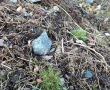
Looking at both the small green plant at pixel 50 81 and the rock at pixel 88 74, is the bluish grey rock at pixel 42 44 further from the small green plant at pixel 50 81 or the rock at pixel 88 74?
the rock at pixel 88 74

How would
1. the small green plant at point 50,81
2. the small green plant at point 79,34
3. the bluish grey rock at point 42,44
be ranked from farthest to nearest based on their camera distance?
the small green plant at point 79,34
the bluish grey rock at point 42,44
the small green plant at point 50,81

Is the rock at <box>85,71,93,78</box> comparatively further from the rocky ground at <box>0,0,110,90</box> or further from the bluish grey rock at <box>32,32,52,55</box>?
the bluish grey rock at <box>32,32,52,55</box>

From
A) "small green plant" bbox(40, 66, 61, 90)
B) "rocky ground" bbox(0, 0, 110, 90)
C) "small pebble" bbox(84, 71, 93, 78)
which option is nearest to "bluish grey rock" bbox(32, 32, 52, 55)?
"rocky ground" bbox(0, 0, 110, 90)

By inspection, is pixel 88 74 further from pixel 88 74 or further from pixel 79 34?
pixel 79 34

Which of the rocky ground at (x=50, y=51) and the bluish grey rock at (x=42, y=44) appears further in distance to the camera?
the bluish grey rock at (x=42, y=44)

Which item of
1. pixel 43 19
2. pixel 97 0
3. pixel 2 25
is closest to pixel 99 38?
pixel 43 19

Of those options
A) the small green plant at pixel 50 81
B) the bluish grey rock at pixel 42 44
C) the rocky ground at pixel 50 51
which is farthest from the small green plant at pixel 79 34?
the small green plant at pixel 50 81

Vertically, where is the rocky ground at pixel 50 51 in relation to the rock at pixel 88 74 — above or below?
above

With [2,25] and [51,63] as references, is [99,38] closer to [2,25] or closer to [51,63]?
[51,63]
